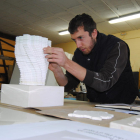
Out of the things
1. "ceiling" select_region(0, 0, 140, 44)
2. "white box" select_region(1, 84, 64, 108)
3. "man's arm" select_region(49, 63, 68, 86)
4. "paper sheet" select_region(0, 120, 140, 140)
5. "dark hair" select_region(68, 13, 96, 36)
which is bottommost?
"paper sheet" select_region(0, 120, 140, 140)

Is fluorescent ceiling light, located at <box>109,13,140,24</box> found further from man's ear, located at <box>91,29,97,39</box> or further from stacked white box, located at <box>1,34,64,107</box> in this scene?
stacked white box, located at <box>1,34,64,107</box>

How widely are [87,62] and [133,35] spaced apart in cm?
515

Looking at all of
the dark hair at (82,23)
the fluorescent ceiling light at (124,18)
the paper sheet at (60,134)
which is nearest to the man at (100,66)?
the dark hair at (82,23)

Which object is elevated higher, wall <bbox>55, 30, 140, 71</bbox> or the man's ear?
wall <bbox>55, 30, 140, 71</bbox>

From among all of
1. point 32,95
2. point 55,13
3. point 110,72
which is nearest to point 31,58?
point 32,95

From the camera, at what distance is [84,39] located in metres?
1.47

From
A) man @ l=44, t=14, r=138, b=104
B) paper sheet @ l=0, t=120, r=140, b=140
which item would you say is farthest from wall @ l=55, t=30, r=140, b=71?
paper sheet @ l=0, t=120, r=140, b=140

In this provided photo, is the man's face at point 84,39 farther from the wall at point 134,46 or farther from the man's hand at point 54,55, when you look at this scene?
the wall at point 134,46

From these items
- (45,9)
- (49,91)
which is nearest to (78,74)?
(49,91)

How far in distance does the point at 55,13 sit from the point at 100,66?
13.1ft

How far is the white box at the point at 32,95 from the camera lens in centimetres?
83

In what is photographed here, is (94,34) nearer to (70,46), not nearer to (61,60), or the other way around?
(61,60)

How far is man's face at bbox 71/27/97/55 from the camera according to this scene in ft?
4.72

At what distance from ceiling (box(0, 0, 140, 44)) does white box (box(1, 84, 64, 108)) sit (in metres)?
3.80
